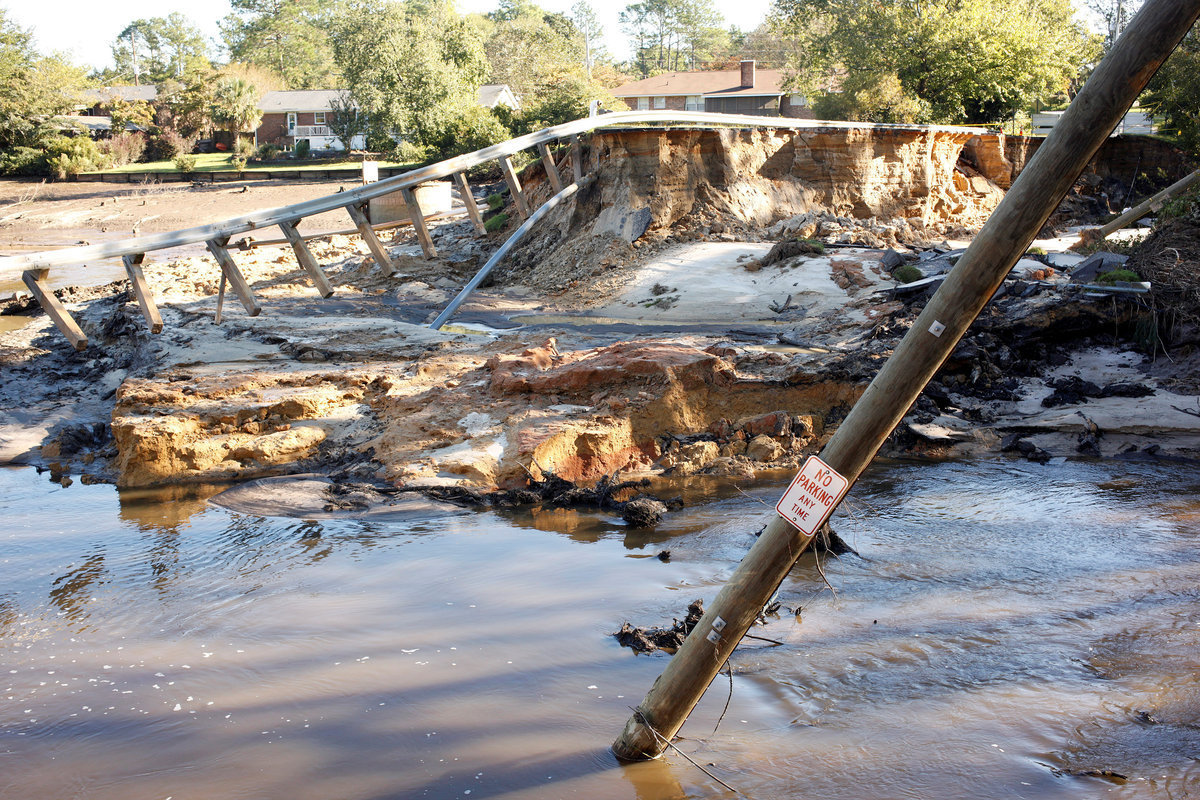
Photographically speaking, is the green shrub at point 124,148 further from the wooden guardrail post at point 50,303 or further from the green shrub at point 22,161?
the wooden guardrail post at point 50,303

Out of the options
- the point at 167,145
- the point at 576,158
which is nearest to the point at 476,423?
the point at 576,158

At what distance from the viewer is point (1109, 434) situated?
29.2ft

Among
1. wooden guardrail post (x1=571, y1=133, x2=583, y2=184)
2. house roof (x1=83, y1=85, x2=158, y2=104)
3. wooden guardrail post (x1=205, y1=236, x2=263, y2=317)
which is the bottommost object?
wooden guardrail post (x1=205, y1=236, x2=263, y2=317)

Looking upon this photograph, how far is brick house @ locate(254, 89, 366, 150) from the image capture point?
179 feet

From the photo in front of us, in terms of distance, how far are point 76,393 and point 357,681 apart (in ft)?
29.4

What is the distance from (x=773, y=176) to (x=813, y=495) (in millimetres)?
16178

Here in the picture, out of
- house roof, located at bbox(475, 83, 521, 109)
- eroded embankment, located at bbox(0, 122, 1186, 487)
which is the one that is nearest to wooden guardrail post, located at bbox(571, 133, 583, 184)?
eroded embankment, located at bbox(0, 122, 1186, 487)

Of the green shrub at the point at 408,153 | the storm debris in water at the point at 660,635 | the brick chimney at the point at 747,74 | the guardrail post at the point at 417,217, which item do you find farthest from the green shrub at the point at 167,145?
the storm debris in water at the point at 660,635

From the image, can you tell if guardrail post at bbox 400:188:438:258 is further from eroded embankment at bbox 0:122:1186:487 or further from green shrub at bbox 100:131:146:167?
green shrub at bbox 100:131:146:167

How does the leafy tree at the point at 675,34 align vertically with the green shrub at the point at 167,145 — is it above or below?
above

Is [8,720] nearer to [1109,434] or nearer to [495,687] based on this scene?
[495,687]

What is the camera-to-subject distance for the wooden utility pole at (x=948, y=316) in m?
2.84

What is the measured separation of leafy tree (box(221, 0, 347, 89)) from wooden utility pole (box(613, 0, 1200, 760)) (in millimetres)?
86248

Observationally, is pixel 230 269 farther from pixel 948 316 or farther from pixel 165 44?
pixel 165 44
